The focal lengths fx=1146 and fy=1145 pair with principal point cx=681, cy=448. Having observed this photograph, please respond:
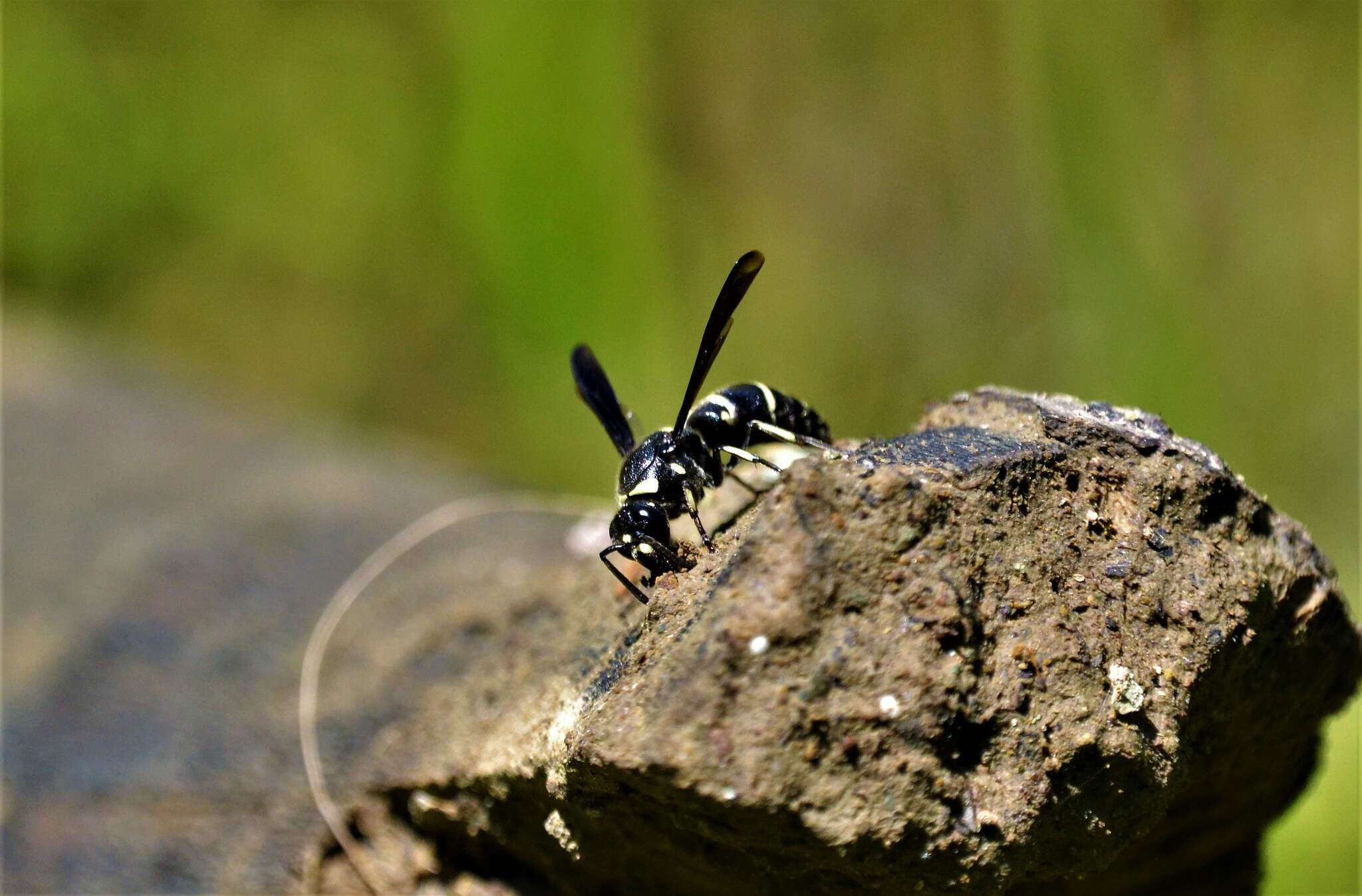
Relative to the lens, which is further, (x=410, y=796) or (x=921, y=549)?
(x=410, y=796)

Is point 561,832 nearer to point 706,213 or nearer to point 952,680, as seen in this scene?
point 952,680

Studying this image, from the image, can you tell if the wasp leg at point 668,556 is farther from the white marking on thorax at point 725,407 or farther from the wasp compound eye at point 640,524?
the white marking on thorax at point 725,407

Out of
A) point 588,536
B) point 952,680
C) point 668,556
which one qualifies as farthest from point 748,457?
point 588,536

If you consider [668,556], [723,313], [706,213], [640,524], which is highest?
[706,213]

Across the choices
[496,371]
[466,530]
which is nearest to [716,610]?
[466,530]

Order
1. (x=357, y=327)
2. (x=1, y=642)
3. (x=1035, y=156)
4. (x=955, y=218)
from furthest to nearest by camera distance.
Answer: (x=357, y=327), (x=955, y=218), (x=1035, y=156), (x=1, y=642)

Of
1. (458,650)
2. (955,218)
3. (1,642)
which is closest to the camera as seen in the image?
(458,650)

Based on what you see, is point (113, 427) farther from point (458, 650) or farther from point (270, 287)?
point (458, 650)

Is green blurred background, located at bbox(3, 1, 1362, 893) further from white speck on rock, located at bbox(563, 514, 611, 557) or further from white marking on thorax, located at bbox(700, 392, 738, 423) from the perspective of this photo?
white marking on thorax, located at bbox(700, 392, 738, 423)
